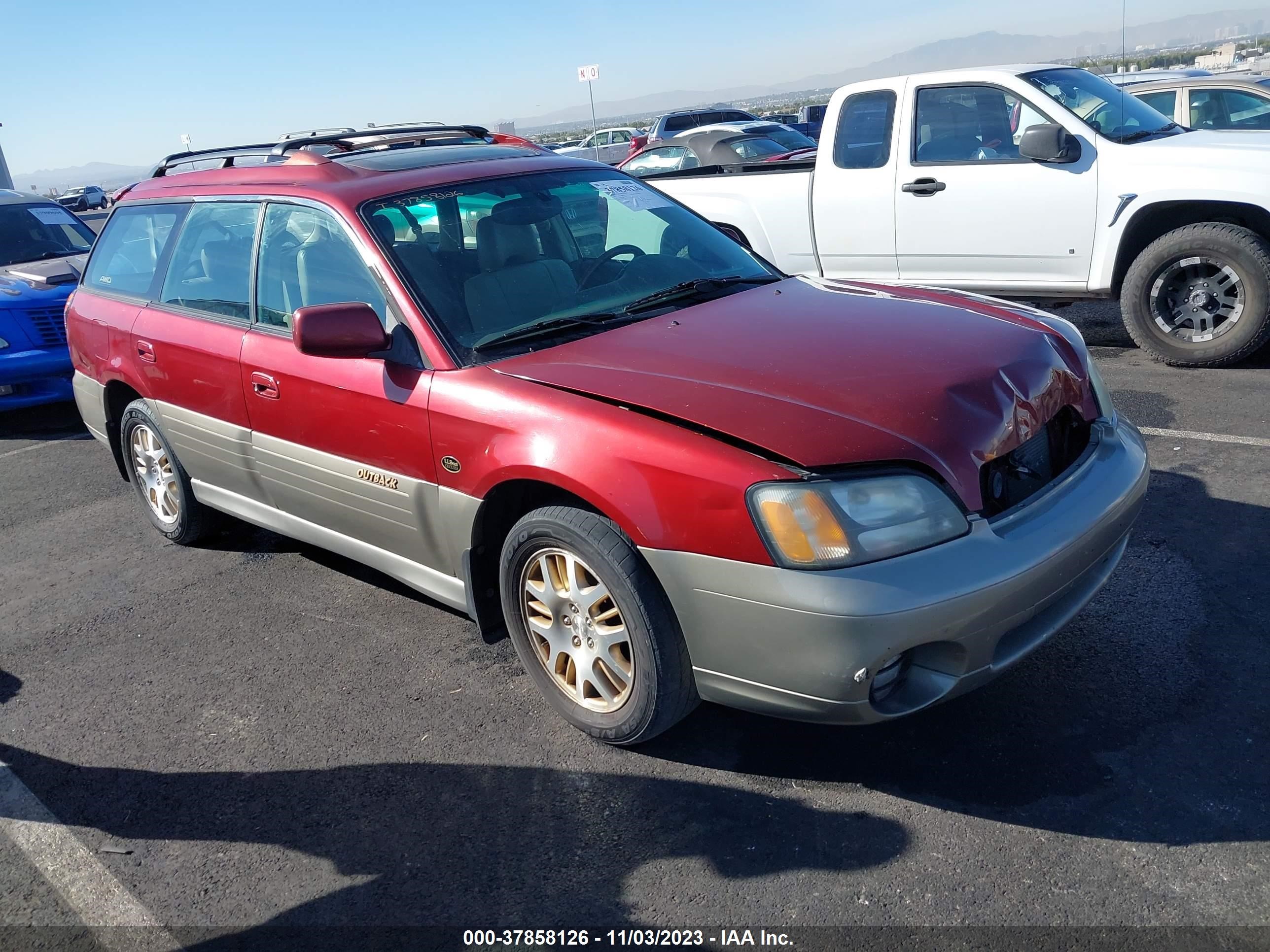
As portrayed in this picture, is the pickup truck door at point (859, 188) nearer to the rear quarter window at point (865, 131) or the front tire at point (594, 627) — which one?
the rear quarter window at point (865, 131)

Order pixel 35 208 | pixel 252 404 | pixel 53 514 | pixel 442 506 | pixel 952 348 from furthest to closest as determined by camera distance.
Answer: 1. pixel 35 208
2. pixel 53 514
3. pixel 252 404
4. pixel 442 506
5. pixel 952 348

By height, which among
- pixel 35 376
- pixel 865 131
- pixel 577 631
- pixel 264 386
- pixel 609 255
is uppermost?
pixel 865 131

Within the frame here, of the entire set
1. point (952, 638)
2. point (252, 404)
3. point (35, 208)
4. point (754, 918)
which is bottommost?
point (754, 918)

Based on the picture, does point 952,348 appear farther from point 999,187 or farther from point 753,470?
point 999,187

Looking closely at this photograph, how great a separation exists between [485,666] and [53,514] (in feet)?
11.7

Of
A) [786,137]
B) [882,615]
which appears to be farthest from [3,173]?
[882,615]

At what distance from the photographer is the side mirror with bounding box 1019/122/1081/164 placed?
249 inches

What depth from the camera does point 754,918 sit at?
7.97ft

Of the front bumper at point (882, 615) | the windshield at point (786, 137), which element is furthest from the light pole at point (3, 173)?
the front bumper at point (882, 615)

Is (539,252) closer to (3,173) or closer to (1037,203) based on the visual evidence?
(1037,203)

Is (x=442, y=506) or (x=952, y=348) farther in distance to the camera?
(x=442, y=506)

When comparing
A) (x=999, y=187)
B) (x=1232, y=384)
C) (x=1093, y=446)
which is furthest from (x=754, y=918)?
(x=999, y=187)

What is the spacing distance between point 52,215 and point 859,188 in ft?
23.5

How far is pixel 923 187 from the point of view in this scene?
22.8ft
